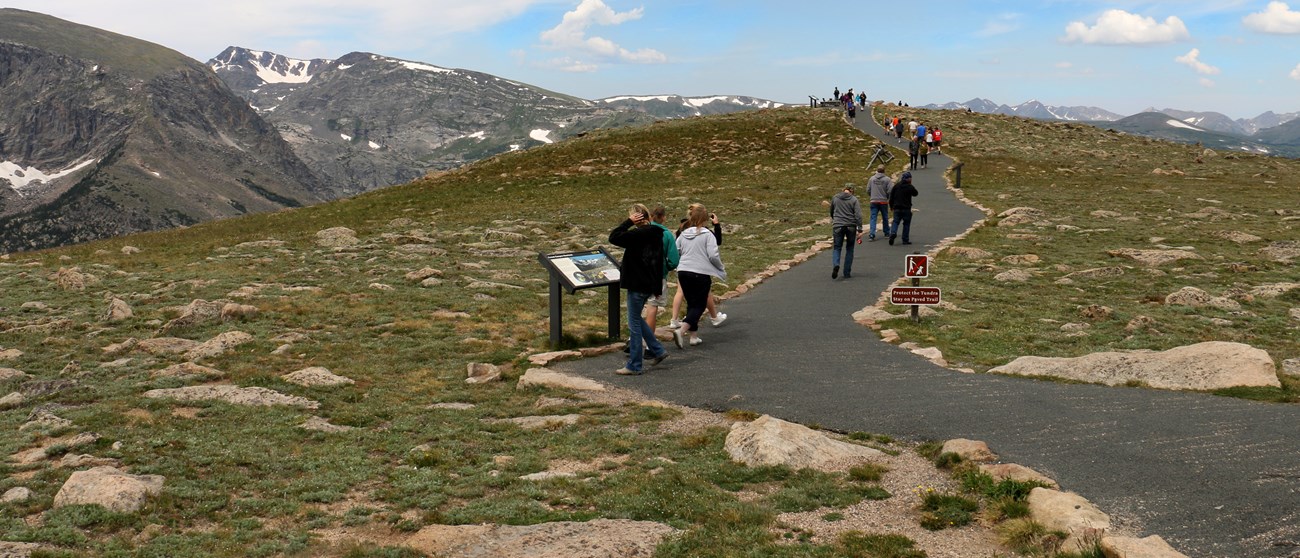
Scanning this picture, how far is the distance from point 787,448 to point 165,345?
13231 mm

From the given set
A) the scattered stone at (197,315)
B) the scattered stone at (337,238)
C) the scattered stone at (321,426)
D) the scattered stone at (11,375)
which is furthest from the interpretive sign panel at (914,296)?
the scattered stone at (337,238)

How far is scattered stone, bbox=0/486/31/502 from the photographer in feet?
28.9

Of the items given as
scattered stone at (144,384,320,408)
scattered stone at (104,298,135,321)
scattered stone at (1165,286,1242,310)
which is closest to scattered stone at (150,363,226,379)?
scattered stone at (144,384,320,408)

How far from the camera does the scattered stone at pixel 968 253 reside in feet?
89.8

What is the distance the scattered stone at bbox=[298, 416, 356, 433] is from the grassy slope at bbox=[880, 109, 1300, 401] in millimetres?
11022

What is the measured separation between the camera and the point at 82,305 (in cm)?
2144

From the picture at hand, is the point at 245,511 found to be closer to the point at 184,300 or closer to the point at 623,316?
the point at 623,316

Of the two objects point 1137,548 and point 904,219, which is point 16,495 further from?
point 904,219

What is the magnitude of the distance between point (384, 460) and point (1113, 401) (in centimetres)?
1036

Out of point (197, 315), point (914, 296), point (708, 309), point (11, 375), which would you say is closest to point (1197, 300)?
point (914, 296)

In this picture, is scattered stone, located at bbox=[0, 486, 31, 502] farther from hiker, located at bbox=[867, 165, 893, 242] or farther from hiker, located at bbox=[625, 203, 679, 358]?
hiker, located at bbox=[867, 165, 893, 242]

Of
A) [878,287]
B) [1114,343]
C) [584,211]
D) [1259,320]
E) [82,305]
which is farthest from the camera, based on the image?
[584,211]

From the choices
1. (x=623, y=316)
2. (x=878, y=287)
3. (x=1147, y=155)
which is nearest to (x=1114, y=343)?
(x=878, y=287)

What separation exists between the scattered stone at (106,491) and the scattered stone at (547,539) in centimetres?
322
